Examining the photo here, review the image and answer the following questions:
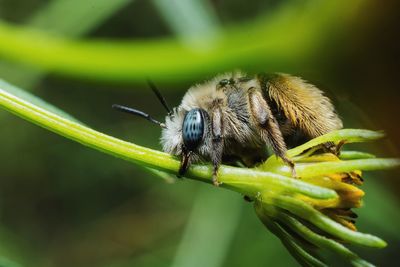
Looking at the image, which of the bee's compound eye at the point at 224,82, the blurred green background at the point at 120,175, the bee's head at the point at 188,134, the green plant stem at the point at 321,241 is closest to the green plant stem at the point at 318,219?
the green plant stem at the point at 321,241

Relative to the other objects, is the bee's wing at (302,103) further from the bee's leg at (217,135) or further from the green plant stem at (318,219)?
the green plant stem at (318,219)

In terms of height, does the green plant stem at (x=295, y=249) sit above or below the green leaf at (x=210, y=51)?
below

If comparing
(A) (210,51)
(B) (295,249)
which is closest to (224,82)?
(B) (295,249)

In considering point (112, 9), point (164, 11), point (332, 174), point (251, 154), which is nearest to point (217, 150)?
point (251, 154)

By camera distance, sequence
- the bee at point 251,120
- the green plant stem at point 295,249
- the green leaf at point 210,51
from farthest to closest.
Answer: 1. the bee at point 251,120
2. the green plant stem at point 295,249
3. the green leaf at point 210,51

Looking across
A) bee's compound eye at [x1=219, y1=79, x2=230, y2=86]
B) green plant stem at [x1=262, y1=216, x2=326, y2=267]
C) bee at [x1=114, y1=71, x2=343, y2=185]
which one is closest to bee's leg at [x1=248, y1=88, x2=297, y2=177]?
bee at [x1=114, y1=71, x2=343, y2=185]

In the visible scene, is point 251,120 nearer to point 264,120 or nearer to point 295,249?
point 264,120

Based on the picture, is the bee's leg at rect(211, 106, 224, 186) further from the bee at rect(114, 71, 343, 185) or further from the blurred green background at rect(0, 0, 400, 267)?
the blurred green background at rect(0, 0, 400, 267)
